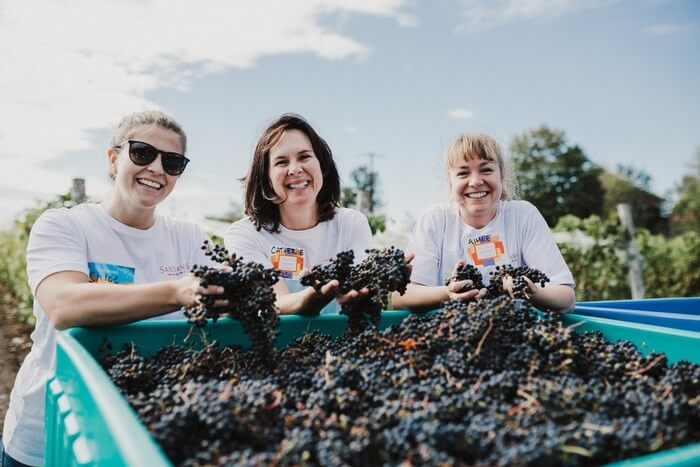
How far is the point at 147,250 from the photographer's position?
2.30 metres

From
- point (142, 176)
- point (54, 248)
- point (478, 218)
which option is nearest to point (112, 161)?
point (142, 176)

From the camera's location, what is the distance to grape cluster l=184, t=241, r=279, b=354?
4.78 feet

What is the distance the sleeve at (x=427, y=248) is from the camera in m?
2.56

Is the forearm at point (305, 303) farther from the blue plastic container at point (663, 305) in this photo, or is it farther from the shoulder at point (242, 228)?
the blue plastic container at point (663, 305)

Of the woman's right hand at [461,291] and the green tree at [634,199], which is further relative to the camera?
the green tree at [634,199]

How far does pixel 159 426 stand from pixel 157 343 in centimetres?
72

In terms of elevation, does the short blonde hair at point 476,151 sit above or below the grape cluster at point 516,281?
above

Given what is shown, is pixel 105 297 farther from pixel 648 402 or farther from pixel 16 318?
pixel 16 318

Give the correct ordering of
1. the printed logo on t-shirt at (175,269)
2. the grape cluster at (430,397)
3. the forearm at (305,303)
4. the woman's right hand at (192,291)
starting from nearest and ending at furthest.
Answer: the grape cluster at (430,397) < the woman's right hand at (192,291) < the forearm at (305,303) < the printed logo on t-shirt at (175,269)

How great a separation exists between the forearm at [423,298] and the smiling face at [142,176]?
45.0 inches

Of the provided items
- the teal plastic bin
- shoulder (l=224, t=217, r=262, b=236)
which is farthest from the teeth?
the teal plastic bin

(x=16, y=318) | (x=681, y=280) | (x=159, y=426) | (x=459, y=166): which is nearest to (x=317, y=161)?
(x=459, y=166)

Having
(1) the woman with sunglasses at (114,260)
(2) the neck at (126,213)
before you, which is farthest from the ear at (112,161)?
(2) the neck at (126,213)

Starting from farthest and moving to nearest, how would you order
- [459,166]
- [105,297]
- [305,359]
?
[459,166] < [105,297] < [305,359]
